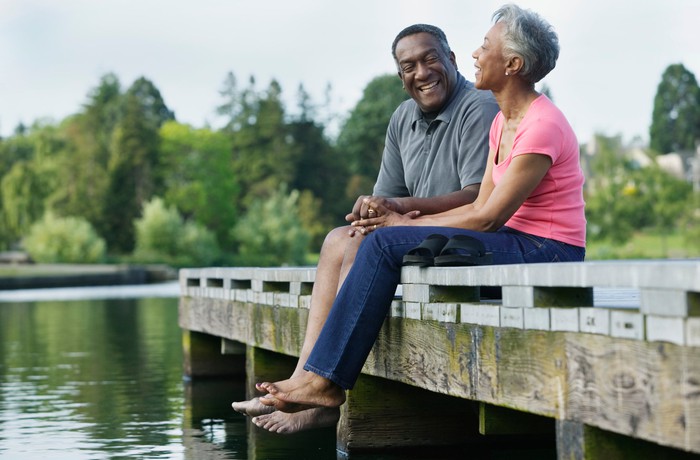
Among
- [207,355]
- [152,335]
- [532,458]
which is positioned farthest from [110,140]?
[532,458]

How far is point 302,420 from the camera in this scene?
18.7 ft

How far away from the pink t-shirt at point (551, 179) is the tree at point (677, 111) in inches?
4249

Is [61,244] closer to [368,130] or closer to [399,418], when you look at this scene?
[368,130]

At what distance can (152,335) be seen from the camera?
60.1ft

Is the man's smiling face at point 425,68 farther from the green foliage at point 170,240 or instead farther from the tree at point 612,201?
the green foliage at point 170,240

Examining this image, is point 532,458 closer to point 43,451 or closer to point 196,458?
point 196,458

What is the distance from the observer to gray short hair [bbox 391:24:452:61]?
6.59m

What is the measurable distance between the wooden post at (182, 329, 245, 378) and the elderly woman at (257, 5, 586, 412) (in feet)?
21.5

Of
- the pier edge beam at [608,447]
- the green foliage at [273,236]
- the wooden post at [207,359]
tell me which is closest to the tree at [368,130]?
the green foliage at [273,236]

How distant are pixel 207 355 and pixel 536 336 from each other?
7847 millimetres

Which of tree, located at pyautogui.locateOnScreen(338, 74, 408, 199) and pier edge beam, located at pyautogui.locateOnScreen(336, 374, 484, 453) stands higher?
tree, located at pyautogui.locateOnScreen(338, 74, 408, 199)

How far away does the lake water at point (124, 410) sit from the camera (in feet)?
23.7

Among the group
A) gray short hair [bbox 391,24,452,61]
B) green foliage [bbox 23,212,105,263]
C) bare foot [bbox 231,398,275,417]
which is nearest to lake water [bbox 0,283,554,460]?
bare foot [bbox 231,398,275,417]

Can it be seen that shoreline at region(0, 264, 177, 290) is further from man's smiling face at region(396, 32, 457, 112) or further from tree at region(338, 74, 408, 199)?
man's smiling face at region(396, 32, 457, 112)
